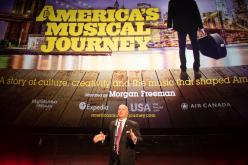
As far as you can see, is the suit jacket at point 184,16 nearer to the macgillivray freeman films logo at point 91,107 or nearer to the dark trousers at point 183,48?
the dark trousers at point 183,48

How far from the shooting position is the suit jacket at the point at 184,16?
3.00 meters

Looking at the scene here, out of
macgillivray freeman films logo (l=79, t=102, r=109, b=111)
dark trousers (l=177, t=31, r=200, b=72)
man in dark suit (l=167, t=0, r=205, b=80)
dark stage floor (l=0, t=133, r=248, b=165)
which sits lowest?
dark stage floor (l=0, t=133, r=248, b=165)

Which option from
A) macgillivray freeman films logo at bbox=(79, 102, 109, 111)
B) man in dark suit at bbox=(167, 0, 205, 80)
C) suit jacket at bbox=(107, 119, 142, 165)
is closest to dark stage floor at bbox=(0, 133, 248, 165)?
macgillivray freeman films logo at bbox=(79, 102, 109, 111)

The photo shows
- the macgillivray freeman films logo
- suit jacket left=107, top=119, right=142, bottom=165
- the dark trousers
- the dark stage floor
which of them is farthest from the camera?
the dark trousers

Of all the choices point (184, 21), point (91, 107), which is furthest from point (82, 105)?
point (184, 21)

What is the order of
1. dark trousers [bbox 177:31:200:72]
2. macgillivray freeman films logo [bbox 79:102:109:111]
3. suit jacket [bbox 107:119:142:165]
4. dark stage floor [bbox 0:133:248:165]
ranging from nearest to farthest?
suit jacket [bbox 107:119:142:165] < dark stage floor [bbox 0:133:248:165] < macgillivray freeman films logo [bbox 79:102:109:111] < dark trousers [bbox 177:31:200:72]

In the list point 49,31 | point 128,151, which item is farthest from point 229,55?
point 49,31

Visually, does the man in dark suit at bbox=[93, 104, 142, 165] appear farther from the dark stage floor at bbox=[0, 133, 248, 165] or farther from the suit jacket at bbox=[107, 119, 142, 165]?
the dark stage floor at bbox=[0, 133, 248, 165]

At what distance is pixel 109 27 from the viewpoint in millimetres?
3053

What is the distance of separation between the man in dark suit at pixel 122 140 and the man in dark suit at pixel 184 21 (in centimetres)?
124

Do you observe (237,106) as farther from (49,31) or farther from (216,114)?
(49,31)

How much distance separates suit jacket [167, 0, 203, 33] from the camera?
3.00 m

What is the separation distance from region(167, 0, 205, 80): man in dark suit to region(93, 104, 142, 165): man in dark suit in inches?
49.0

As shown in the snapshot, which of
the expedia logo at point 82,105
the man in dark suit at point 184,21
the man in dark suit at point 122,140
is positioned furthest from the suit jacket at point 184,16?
the man in dark suit at point 122,140
